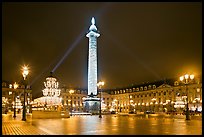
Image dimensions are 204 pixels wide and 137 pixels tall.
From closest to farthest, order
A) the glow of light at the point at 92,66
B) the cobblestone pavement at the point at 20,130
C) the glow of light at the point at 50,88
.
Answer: the cobblestone pavement at the point at 20,130 → the glow of light at the point at 50,88 → the glow of light at the point at 92,66

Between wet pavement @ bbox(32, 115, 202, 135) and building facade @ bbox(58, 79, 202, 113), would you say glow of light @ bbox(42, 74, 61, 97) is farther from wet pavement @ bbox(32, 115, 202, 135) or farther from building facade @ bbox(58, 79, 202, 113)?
building facade @ bbox(58, 79, 202, 113)

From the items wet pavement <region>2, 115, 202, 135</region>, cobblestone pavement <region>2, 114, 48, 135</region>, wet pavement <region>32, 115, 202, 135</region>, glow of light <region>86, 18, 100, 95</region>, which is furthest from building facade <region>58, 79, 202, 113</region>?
cobblestone pavement <region>2, 114, 48, 135</region>

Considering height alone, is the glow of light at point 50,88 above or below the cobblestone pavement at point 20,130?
above

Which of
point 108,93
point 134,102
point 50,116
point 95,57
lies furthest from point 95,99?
point 108,93

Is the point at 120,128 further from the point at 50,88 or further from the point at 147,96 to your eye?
the point at 147,96

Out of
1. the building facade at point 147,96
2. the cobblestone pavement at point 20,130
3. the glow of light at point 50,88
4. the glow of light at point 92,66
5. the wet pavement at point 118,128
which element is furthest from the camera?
the building facade at point 147,96

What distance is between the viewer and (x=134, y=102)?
158 metres

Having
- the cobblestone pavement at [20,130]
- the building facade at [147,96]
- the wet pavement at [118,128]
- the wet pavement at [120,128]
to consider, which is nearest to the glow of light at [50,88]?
the wet pavement at [118,128]

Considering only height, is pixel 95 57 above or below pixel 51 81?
above

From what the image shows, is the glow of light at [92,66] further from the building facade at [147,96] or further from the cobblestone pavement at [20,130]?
the cobblestone pavement at [20,130]

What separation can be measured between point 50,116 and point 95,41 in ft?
166

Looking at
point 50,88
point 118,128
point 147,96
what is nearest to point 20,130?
point 118,128

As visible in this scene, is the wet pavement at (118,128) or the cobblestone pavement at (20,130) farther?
the wet pavement at (118,128)

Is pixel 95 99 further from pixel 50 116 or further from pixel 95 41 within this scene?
pixel 50 116
